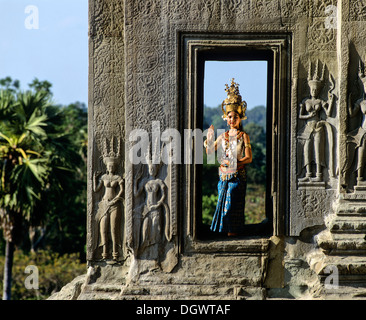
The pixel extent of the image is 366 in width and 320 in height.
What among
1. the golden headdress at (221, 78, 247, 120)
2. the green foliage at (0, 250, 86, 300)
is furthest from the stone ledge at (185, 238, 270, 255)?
the green foliage at (0, 250, 86, 300)

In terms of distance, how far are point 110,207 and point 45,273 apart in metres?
13.7

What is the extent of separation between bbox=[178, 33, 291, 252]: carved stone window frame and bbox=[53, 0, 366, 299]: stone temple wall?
1 cm

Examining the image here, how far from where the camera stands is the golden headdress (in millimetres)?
8141

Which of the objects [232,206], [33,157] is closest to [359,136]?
[232,206]

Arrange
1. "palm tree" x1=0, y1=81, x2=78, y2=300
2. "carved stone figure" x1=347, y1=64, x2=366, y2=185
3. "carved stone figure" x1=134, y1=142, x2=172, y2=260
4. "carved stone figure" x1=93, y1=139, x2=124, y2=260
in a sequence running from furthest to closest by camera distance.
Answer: "palm tree" x1=0, y1=81, x2=78, y2=300 → "carved stone figure" x1=93, y1=139, x2=124, y2=260 → "carved stone figure" x1=134, y1=142, x2=172, y2=260 → "carved stone figure" x1=347, y1=64, x2=366, y2=185

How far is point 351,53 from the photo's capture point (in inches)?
294

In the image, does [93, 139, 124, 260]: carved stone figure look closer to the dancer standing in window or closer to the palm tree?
the dancer standing in window

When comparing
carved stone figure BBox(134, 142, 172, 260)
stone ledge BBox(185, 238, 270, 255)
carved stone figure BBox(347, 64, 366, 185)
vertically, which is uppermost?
carved stone figure BBox(347, 64, 366, 185)

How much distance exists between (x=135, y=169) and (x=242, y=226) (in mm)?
1590

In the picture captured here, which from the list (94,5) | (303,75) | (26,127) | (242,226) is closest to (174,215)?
(242,226)

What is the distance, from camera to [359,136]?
7488mm

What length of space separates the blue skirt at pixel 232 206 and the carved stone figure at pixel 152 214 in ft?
2.86
